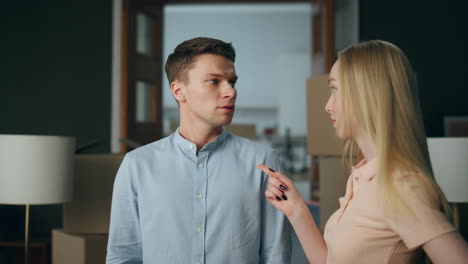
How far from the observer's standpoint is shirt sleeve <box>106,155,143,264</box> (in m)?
1.48

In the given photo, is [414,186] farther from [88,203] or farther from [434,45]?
[434,45]

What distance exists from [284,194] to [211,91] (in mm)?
386

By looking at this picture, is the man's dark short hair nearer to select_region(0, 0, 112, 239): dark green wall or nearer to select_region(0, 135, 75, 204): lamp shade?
select_region(0, 135, 75, 204): lamp shade

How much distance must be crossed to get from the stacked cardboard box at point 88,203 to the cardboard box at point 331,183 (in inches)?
45.5

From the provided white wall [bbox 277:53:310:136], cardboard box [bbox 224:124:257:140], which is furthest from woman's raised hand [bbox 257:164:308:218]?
white wall [bbox 277:53:310:136]

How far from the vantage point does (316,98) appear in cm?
285

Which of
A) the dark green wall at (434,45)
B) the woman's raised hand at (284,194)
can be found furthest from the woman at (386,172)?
the dark green wall at (434,45)

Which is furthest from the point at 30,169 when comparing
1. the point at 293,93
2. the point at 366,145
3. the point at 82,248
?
the point at 293,93

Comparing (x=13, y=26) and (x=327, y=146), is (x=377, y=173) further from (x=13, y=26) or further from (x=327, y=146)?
(x=13, y=26)

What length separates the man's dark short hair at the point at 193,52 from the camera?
1.51 meters

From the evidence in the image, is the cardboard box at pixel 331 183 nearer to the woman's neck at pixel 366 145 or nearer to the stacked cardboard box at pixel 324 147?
the stacked cardboard box at pixel 324 147

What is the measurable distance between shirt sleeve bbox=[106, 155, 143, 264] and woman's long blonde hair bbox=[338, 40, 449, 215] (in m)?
0.72

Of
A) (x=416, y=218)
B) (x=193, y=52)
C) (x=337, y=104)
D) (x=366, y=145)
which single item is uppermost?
(x=193, y=52)

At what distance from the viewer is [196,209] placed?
1.44m
